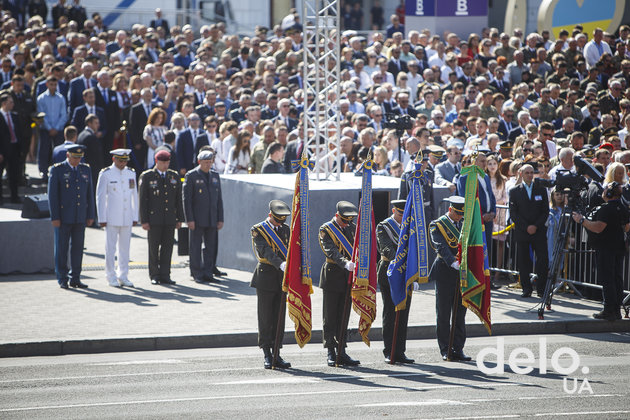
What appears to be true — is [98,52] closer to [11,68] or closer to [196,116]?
[11,68]

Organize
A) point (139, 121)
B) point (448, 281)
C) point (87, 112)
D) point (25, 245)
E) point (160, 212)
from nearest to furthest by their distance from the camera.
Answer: point (448, 281)
point (160, 212)
point (25, 245)
point (87, 112)
point (139, 121)

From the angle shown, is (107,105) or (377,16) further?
(377,16)

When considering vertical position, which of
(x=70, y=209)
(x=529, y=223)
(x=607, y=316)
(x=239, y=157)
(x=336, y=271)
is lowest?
(x=607, y=316)

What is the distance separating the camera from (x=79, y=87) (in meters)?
22.9

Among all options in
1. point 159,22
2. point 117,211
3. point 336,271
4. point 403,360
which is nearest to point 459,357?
point 403,360

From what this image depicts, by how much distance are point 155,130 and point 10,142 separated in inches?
117

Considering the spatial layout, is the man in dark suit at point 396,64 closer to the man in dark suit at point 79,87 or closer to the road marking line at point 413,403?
the man in dark suit at point 79,87

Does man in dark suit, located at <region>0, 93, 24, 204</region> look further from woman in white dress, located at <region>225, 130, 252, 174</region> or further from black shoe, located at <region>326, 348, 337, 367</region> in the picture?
black shoe, located at <region>326, 348, 337, 367</region>

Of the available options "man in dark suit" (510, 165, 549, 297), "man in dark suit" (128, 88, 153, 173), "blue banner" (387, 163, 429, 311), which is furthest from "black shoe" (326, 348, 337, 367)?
"man in dark suit" (128, 88, 153, 173)

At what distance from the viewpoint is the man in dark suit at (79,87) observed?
2281 cm

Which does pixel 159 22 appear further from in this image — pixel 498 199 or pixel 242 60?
pixel 498 199

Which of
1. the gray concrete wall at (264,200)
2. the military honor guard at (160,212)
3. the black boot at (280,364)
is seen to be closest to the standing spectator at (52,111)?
the gray concrete wall at (264,200)

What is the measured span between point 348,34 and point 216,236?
12.7m

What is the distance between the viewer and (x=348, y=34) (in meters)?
29.1
